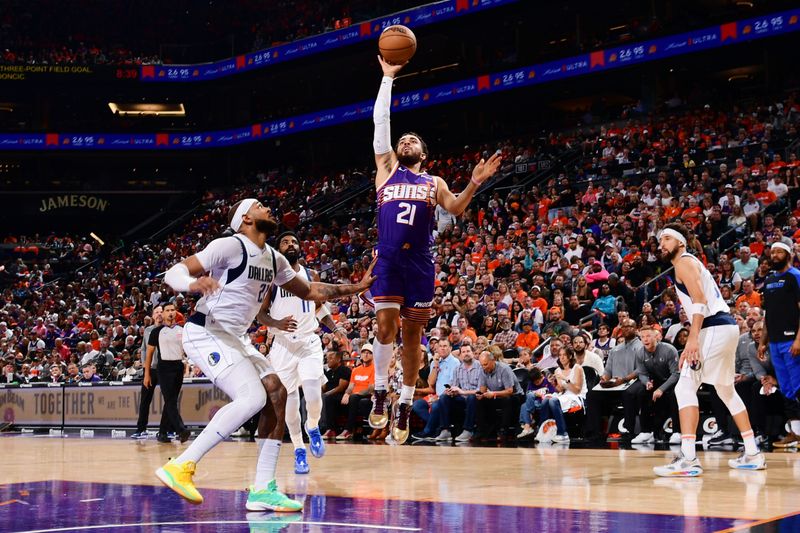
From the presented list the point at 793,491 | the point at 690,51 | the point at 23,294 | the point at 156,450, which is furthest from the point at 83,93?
the point at 793,491

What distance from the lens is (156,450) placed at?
495 inches

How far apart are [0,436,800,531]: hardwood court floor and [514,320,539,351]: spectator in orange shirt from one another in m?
3.27

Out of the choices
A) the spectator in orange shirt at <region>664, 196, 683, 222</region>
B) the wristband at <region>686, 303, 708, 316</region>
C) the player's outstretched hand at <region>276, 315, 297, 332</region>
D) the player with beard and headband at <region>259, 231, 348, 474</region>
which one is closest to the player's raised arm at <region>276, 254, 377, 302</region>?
the player's outstretched hand at <region>276, 315, 297, 332</region>

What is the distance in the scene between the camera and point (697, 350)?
804 centimetres

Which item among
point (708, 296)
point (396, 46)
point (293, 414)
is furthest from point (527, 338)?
point (396, 46)

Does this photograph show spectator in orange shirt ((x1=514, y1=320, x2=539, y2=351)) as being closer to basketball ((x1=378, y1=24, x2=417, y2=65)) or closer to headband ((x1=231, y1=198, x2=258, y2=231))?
basketball ((x1=378, y1=24, x2=417, y2=65))

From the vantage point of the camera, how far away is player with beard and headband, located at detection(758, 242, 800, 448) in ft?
31.3

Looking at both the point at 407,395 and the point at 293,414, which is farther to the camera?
the point at 293,414

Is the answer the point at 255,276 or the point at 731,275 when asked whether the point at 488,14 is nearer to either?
the point at 731,275

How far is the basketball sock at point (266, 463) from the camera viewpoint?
6.58 meters

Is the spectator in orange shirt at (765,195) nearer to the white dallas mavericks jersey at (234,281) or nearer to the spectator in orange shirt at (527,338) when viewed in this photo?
the spectator in orange shirt at (527,338)

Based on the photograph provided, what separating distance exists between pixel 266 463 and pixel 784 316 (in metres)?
5.90

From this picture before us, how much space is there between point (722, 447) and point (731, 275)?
4836 millimetres

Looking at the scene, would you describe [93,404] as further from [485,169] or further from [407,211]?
[485,169]
